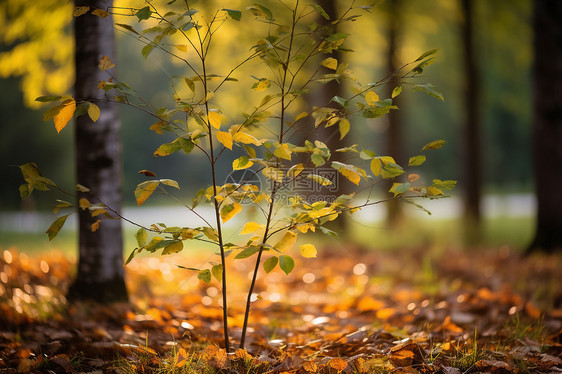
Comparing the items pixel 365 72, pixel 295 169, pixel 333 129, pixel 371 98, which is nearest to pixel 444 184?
pixel 371 98

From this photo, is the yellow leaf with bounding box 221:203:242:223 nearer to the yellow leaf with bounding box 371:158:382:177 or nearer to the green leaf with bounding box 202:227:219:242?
the green leaf with bounding box 202:227:219:242

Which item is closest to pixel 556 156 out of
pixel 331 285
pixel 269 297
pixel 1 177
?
pixel 331 285

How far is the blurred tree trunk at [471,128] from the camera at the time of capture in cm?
885

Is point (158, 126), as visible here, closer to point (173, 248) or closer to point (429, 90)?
point (173, 248)

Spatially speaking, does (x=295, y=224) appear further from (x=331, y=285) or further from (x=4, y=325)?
(x=331, y=285)

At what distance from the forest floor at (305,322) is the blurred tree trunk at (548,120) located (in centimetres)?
45

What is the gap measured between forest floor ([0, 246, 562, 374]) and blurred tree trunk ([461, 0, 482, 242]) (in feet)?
14.2

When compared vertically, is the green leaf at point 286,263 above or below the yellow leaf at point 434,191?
below

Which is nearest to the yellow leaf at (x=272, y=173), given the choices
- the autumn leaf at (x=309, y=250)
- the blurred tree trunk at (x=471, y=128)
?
the autumn leaf at (x=309, y=250)

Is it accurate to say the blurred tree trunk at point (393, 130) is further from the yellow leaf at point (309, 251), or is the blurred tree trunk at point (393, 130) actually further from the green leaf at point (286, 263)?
the green leaf at point (286, 263)

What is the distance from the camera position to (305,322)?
3.04 meters

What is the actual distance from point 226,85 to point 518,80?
349 inches

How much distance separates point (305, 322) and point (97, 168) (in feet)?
6.04

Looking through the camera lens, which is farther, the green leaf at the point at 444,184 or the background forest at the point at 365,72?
the background forest at the point at 365,72
